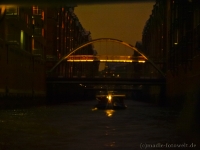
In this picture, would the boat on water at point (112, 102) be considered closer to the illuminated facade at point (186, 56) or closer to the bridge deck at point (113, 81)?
the illuminated facade at point (186, 56)

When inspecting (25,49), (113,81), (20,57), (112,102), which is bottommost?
(112,102)

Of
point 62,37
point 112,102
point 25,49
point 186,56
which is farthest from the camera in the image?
point 62,37

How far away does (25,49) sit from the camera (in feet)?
217

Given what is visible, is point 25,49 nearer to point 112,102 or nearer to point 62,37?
point 112,102

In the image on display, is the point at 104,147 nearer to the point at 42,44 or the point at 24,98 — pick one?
the point at 24,98

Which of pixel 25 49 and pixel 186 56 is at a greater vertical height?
pixel 25 49

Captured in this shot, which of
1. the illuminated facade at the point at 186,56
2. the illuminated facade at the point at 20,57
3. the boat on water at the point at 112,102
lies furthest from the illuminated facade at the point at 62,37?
the boat on water at the point at 112,102

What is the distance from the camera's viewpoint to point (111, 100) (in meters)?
59.1

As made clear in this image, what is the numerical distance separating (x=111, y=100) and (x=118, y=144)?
41.0 meters

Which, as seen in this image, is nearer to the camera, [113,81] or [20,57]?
[20,57]

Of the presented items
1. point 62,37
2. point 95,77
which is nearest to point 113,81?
point 95,77

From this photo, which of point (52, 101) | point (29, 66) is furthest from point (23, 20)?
point (52, 101)

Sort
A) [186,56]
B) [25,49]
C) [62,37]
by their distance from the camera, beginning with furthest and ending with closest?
1. [62,37]
2. [25,49]
3. [186,56]

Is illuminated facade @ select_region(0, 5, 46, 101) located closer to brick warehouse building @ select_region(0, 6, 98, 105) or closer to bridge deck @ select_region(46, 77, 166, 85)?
brick warehouse building @ select_region(0, 6, 98, 105)
